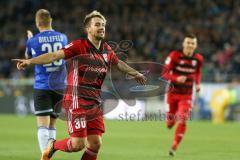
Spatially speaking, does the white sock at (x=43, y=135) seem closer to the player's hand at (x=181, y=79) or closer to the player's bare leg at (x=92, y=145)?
the player's bare leg at (x=92, y=145)

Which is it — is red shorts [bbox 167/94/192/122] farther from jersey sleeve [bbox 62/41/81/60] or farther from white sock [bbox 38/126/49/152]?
jersey sleeve [bbox 62/41/81/60]

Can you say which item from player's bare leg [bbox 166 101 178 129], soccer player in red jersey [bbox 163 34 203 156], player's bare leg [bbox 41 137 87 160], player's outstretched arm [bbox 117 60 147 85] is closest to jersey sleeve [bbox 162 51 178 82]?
soccer player in red jersey [bbox 163 34 203 156]

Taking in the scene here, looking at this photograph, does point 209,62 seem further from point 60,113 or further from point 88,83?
point 88,83

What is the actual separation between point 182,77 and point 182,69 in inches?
25.9

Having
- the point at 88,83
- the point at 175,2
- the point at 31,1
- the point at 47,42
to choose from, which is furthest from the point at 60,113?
the point at 31,1

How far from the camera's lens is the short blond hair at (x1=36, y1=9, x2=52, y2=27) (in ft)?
34.1

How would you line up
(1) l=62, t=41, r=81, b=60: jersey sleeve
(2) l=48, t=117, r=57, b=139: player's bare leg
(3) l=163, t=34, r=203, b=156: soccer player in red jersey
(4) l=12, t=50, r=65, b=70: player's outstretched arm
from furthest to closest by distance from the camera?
(3) l=163, t=34, r=203, b=156: soccer player in red jersey < (2) l=48, t=117, r=57, b=139: player's bare leg < (1) l=62, t=41, r=81, b=60: jersey sleeve < (4) l=12, t=50, r=65, b=70: player's outstretched arm

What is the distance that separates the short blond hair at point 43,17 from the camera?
10383 mm

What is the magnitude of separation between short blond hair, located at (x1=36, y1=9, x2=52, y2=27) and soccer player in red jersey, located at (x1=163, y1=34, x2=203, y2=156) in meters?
3.63

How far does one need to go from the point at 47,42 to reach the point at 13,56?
19.4 meters

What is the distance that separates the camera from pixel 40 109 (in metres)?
10.3

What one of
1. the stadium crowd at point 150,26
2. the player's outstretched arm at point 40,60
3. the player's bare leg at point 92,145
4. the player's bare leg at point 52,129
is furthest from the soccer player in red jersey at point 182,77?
the stadium crowd at point 150,26

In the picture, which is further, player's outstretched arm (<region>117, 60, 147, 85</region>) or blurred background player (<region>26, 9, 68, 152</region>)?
blurred background player (<region>26, 9, 68, 152</region>)

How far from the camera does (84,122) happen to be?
8.42 metres
